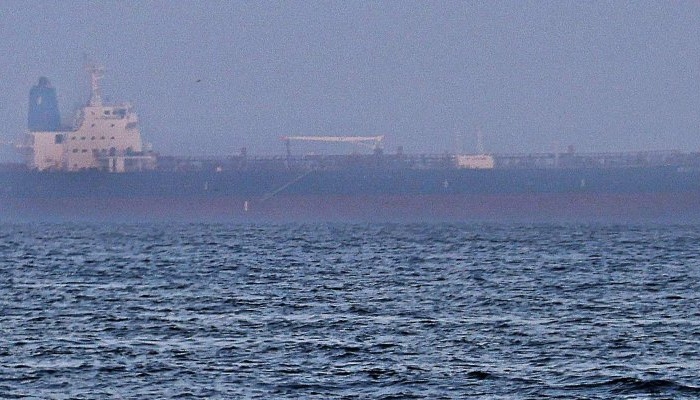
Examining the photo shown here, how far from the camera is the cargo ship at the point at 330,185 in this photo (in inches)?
2963

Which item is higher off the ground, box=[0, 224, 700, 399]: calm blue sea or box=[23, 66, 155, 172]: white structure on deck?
box=[23, 66, 155, 172]: white structure on deck

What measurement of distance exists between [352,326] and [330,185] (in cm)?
5731

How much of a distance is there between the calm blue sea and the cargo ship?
104 ft

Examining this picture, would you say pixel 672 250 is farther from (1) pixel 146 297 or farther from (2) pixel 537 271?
(1) pixel 146 297

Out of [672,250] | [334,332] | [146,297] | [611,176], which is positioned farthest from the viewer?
[611,176]

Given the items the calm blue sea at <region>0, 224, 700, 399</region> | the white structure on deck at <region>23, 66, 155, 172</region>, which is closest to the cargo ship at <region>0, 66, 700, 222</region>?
the white structure on deck at <region>23, 66, 155, 172</region>

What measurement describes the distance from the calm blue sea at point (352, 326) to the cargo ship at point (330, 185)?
31.6 meters

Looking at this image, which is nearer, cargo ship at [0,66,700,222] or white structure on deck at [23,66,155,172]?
cargo ship at [0,66,700,222]

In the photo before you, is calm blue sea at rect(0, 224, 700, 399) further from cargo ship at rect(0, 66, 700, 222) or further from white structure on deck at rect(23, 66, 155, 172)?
white structure on deck at rect(23, 66, 155, 172)

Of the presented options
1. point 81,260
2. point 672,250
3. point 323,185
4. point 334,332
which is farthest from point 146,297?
point 323,185

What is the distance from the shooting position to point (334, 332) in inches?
859

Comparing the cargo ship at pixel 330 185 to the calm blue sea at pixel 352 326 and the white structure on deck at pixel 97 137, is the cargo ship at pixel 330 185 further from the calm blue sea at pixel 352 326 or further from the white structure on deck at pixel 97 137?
the calm blue sea at pixel 352 326

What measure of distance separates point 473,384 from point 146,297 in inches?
486

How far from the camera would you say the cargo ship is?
75250 mm
